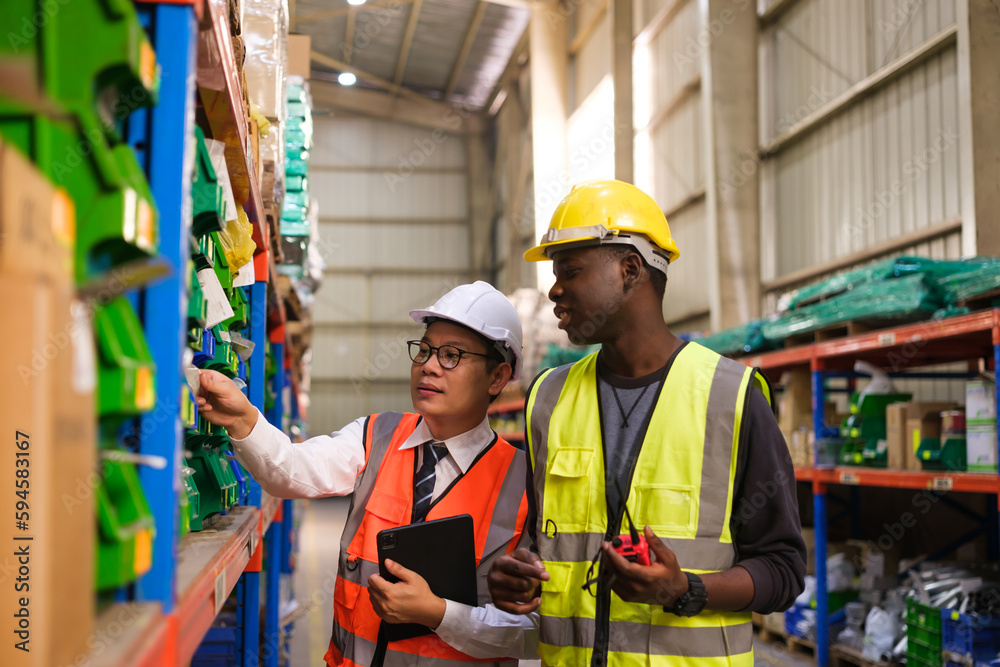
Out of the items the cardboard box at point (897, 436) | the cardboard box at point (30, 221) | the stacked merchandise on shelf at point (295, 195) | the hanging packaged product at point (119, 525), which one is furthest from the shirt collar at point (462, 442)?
the cardboard box at point (897, 436)

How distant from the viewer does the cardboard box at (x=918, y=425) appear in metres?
5.06

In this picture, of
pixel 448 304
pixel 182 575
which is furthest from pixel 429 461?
pixel 182 575

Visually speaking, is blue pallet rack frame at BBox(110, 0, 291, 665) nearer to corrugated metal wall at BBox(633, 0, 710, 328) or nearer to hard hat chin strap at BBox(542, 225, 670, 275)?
hard hat chin strap at BBox(542, 225, 670, 275)

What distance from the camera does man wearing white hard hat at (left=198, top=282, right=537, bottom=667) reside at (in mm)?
2160

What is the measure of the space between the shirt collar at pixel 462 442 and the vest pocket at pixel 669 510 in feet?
1.94

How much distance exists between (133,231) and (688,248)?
1183 cm

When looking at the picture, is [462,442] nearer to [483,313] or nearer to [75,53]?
[483,313]

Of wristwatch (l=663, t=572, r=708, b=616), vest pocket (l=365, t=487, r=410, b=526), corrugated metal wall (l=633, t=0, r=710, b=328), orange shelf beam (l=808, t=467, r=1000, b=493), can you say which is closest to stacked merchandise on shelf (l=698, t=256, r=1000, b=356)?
orange shelf beam (l=808, t=467, r=1000, b=493)

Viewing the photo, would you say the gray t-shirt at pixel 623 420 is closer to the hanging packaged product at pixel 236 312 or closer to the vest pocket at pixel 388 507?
the vest pocket at pixel 388 507

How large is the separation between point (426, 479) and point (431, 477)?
16 millimetres

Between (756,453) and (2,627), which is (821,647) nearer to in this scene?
(756,453)

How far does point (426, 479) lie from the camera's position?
242 centimetres

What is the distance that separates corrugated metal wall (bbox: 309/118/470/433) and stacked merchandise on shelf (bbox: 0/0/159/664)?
70.5 feet

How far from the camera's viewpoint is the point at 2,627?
85 cm
